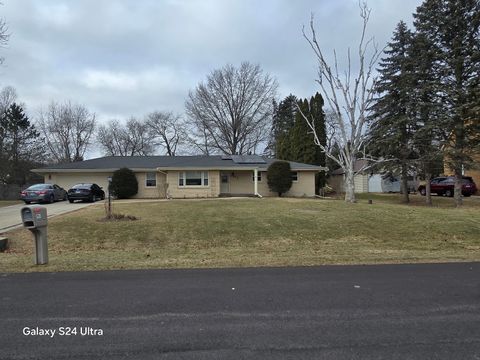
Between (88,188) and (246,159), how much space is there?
44.2ft

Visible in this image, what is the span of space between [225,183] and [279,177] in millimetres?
4703

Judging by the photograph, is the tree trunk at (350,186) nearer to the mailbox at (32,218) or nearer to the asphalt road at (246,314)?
the asphalt road at (246,314)

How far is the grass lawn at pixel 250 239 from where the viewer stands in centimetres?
945

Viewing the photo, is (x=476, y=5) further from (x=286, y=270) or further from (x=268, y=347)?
(x=268, y=347)

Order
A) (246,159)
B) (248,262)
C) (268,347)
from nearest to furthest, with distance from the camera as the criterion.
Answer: (268,347), (248,262), (246,159)

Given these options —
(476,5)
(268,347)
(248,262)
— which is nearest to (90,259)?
(248,262)

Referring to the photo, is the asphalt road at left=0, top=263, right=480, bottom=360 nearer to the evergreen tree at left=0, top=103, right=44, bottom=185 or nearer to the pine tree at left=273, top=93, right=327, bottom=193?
the pine tree at left=273, top=93, right=327, bottom=193

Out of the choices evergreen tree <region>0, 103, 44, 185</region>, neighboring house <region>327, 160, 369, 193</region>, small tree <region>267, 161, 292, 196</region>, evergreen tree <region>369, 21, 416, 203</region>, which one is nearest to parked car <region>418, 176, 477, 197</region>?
evergreen tree <region>369, 21, 416, 203</region>

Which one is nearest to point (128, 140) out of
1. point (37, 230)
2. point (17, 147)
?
point (17, 147)

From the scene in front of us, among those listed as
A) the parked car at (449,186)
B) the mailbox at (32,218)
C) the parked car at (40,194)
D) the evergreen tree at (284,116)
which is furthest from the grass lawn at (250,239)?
the evergreen tree at (284,116)

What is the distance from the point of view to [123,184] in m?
32.2

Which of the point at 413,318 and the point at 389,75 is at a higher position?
the point at 389,75

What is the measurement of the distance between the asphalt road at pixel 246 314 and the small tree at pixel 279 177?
25914 millimetres

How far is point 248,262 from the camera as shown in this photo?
9.11m
